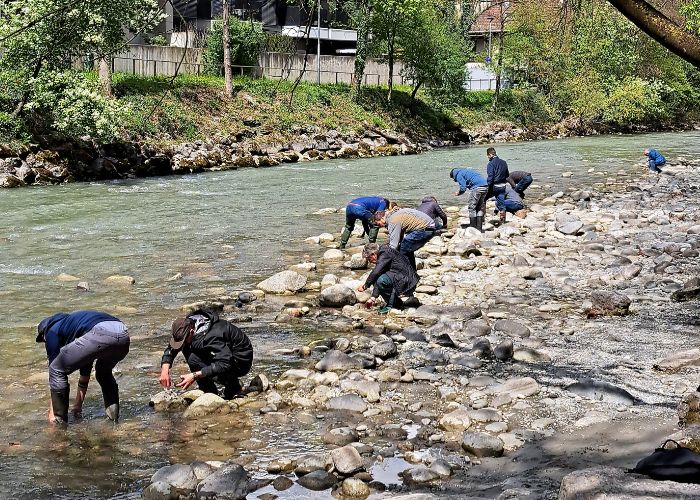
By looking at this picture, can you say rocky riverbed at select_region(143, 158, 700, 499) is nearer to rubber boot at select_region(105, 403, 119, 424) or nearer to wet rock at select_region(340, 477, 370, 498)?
wet rock at select_region(340, 477, 370, 498)

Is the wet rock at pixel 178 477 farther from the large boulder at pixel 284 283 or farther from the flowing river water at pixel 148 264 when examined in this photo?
the large boulder at pixel 284 283

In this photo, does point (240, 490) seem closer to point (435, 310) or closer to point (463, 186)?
point (435, 310)

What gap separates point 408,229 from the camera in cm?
1166

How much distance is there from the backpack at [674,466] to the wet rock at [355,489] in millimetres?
1717

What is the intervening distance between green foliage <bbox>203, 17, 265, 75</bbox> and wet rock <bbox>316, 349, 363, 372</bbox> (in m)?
38.1

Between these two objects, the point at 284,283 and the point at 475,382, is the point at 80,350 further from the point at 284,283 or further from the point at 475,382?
the point at 284,283

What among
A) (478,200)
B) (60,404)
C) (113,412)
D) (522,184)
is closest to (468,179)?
(478,200)

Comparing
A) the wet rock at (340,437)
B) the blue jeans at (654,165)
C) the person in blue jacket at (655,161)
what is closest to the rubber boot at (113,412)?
the wet rock at (340,437)

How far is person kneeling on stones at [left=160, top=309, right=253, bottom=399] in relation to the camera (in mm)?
7477

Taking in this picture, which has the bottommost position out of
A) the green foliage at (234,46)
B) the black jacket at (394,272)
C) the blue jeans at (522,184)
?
the black jacket at (394,272)

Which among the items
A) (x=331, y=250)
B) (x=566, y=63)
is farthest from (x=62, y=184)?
(x=566, y=63)

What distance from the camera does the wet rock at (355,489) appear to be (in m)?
5.45

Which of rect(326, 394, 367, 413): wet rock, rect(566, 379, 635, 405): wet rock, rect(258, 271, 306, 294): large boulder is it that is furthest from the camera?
rect(258, 271, 306, 294): large boulder

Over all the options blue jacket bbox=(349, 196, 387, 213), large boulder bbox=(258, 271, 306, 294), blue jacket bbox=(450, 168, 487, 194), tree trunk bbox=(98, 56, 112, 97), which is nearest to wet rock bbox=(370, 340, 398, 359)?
large boulder bbox=(258, 271, 306, 294)
